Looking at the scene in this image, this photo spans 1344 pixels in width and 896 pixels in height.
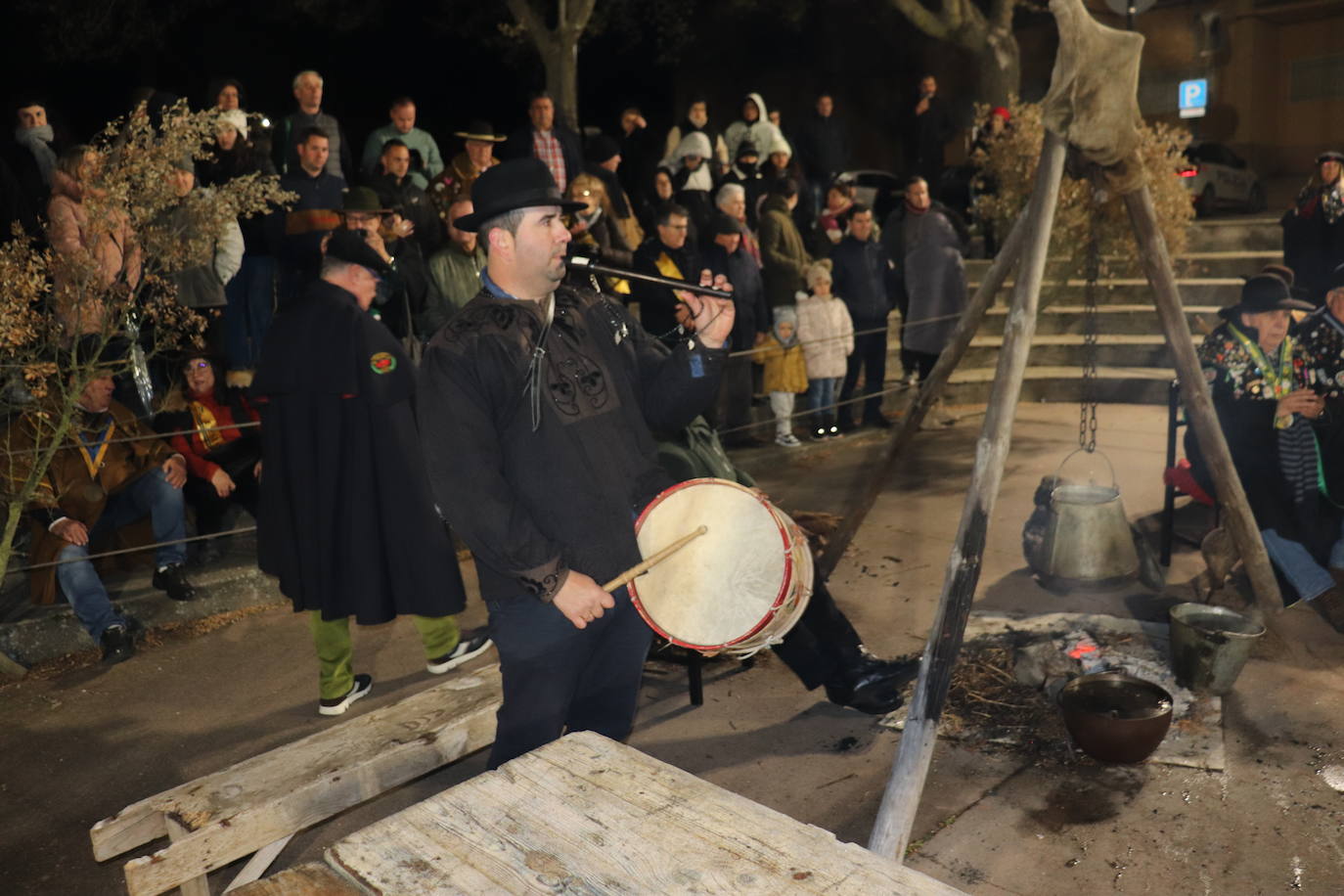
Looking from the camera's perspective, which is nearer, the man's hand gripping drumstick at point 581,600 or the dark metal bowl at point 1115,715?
the man's hand gripping drumstick at point 581,600

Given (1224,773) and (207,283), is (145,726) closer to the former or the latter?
(207,283)

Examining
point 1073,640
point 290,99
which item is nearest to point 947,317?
point 1073,640

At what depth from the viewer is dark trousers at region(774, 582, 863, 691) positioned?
5.04 m

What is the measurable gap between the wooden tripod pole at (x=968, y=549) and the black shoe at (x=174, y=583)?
418cm

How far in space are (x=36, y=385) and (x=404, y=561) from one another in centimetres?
211

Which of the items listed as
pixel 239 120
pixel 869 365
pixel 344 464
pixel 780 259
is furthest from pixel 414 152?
pixel 344 464

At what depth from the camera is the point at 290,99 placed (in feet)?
63.8

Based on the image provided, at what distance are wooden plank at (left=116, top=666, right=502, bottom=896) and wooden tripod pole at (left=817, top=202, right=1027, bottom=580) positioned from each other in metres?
1.83

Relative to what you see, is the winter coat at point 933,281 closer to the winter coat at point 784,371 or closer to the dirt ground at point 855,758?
the winter coat at point 784,371

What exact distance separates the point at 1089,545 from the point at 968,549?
206 centimetres

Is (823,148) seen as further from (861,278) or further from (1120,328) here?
(861,278)

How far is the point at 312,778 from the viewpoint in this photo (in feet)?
11.4

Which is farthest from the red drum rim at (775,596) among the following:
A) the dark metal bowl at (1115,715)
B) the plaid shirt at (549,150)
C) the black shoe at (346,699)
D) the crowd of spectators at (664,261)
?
the plaid shirt at (549,150)

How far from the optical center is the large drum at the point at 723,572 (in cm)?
359
